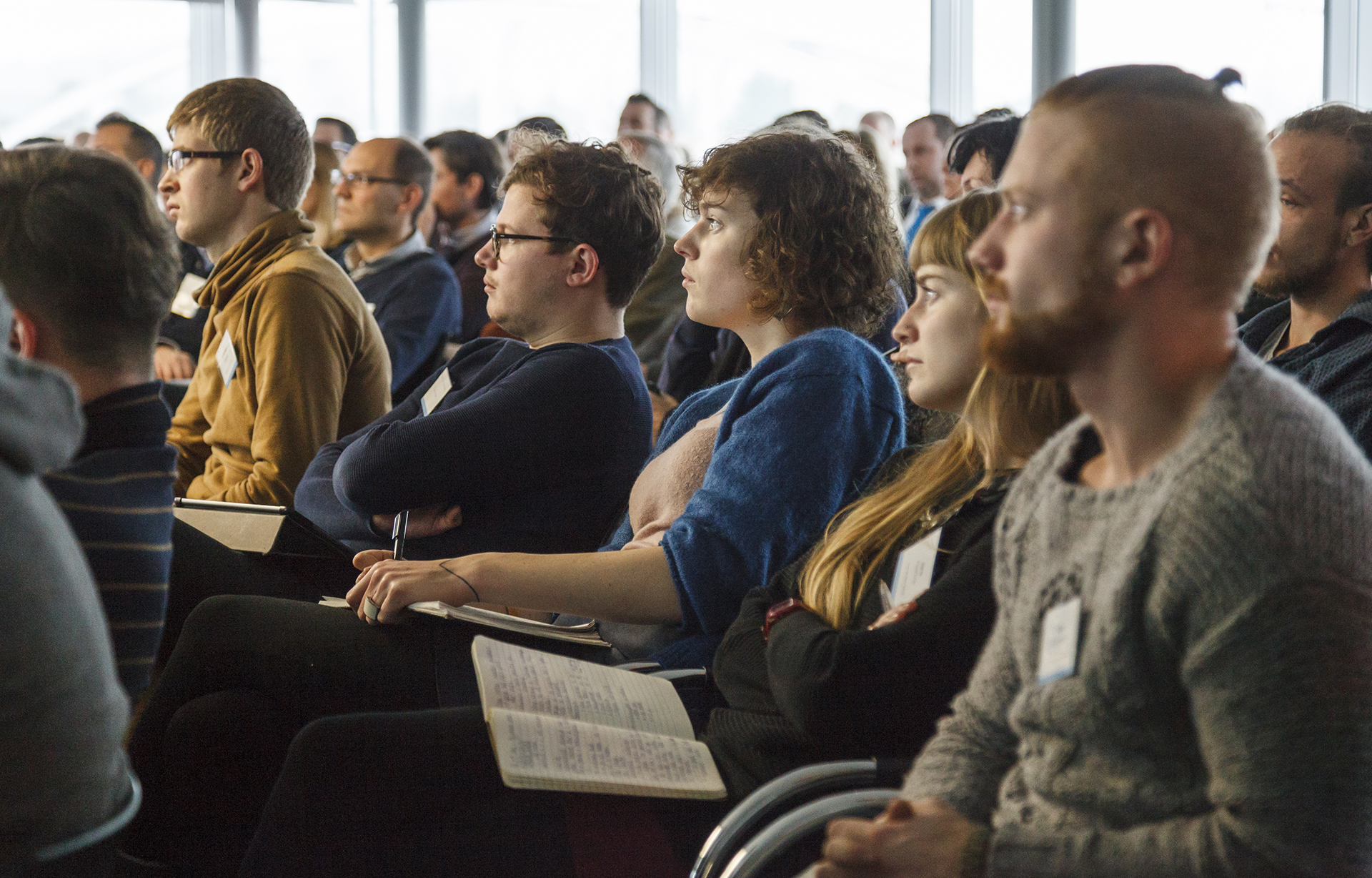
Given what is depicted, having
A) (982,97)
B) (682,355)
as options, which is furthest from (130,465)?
(982,97)

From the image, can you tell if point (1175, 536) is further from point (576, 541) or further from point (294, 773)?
point (576, 541)

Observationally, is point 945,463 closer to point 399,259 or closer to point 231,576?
point 231,576

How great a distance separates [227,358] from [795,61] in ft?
22.4

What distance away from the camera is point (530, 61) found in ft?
29.5

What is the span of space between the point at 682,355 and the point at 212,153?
1376 millimetres

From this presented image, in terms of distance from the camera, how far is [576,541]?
7.02 ft

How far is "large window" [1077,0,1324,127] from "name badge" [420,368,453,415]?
4.69 m

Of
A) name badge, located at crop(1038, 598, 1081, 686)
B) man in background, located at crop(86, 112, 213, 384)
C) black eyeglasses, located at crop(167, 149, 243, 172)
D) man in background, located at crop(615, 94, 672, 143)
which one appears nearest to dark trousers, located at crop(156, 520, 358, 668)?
man in background, located at crop(86, 112, 213, 384)

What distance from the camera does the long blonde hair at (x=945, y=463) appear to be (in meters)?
1.41

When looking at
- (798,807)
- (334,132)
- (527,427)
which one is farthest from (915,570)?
(334,132)

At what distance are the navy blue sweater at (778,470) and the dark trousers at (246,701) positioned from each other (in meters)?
0.28

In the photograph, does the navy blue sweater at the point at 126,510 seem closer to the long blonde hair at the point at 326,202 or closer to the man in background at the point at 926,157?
the long blonde hair at the point at 326,202

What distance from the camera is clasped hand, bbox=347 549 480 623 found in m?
1.73

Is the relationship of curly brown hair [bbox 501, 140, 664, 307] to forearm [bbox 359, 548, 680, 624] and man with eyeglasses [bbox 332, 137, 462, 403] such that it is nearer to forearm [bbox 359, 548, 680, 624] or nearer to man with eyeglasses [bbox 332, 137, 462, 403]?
forearm [bbox 359, 548, 680, 624]
